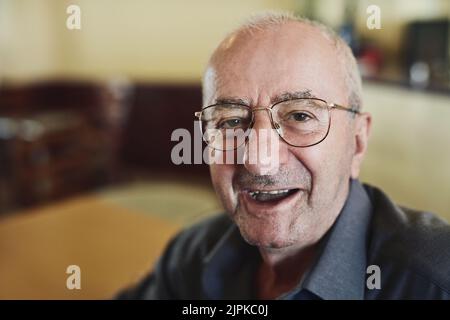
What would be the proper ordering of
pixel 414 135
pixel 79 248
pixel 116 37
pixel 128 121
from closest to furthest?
pixel 79 248 → pixel 414 135 → pixel 128 121 → pixel 116 37

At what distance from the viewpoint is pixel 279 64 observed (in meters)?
0.78

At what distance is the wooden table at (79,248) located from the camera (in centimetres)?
141

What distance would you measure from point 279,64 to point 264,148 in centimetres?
13

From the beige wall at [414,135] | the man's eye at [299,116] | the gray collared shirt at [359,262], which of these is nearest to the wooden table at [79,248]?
the gray collared shirt at [359,262]

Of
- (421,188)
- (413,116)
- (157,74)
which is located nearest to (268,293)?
(421,188)

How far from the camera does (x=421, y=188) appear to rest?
219 centimetres

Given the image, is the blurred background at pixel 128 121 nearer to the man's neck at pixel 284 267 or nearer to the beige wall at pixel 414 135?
the beige wall at pixel 414 135

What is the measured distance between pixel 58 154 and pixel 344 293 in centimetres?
341

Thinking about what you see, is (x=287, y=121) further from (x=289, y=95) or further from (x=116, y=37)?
(x=116, y=37)

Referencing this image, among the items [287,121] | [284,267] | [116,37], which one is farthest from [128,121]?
[287,121]

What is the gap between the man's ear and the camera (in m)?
0.90

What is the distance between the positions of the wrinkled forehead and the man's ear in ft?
0.31

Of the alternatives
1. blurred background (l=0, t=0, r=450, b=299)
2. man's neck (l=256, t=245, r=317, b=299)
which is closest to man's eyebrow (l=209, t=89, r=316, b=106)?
man's neck (l=256, t=245, r=317, b=299)
